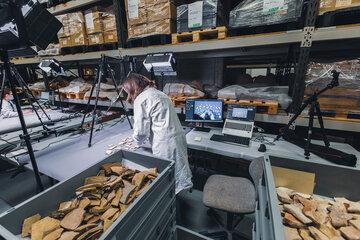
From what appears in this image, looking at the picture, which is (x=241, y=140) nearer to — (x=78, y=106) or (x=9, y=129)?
(x=9, y=129)

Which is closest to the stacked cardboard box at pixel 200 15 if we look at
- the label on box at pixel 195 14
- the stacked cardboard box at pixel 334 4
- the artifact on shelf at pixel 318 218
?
the label on box at pixel 195 14

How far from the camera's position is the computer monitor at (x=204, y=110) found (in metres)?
2.00

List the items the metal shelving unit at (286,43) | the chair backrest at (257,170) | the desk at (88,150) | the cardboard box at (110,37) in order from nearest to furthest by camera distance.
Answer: the chair backrest at (257,170), the metal shelving unit at (286,43), the desk at (88,150), the cardboard box at (110,37)

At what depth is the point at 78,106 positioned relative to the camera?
353cm

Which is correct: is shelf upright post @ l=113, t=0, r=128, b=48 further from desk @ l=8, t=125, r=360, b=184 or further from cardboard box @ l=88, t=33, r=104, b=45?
desk @ l=8, t=125, r=360, b=184

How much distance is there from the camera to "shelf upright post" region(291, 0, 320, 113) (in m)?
1.40

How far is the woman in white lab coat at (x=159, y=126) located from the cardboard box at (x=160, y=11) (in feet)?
2.54

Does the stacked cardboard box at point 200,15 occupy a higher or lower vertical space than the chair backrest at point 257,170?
higher

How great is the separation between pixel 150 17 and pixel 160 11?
0.14 meters

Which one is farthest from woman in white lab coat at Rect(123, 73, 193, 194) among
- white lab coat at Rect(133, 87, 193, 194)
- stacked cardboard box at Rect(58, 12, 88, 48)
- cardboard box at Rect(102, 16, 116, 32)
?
stacked cardboard box at Rect(58, 12, 88, 48)

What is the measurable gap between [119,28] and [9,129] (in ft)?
5.59

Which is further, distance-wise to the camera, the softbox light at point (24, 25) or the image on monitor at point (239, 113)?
the image on monitor at point (239, 113)

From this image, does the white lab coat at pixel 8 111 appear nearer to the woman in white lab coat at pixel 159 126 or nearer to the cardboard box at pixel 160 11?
the woman in white lab coat at pixel 159 126

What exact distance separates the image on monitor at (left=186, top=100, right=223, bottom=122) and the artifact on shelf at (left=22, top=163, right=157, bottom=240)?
1082mm
